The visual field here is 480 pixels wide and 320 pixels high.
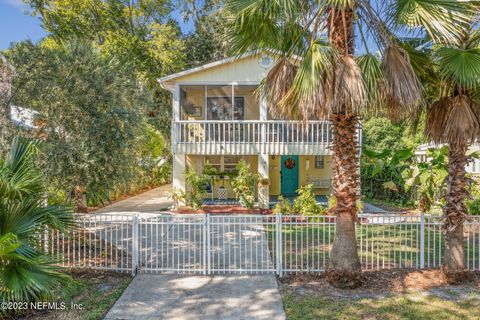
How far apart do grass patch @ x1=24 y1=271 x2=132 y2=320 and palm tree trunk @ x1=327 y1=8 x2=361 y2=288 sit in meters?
4.01

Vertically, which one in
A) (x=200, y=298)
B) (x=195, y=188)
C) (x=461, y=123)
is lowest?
(x=200, y=298)

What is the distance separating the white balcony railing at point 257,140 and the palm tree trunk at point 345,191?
7.77 m

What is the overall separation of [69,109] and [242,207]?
795 cm

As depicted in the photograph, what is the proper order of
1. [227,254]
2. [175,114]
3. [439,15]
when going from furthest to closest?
1. [175,114]
2. [227,254]
3. [439,15]

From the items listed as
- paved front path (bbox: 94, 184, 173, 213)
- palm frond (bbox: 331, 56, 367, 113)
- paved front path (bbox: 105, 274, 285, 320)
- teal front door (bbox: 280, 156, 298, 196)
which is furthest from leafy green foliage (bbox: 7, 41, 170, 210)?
teal front door (bbox: 280, 156, 298, 196)

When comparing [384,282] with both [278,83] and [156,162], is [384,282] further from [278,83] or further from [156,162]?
[156,162]

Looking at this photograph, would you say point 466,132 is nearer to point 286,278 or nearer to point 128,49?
point 286,278

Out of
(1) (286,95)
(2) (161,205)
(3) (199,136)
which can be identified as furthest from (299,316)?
(2) (161,205)

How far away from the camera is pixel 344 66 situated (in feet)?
18.0

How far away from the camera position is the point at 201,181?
45.5 ft

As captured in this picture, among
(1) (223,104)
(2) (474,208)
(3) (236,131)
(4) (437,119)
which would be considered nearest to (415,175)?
(2) (474,208)

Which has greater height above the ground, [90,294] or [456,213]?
[456,213]

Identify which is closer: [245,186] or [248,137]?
[245,186]

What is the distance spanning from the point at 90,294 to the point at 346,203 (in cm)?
491
